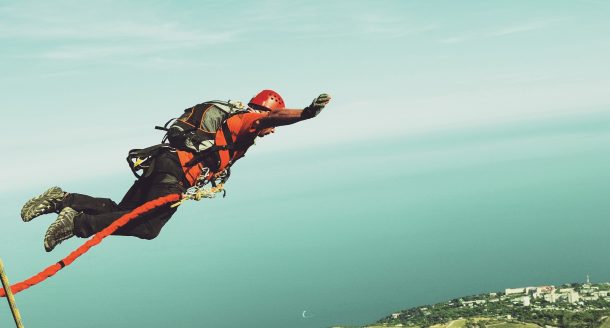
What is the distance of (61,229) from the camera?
511 centimetres

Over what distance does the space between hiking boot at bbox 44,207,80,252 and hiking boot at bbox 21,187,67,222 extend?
189 mm

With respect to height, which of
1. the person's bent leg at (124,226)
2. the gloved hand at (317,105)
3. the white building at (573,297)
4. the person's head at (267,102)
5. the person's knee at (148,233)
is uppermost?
the person's head at (267,102)

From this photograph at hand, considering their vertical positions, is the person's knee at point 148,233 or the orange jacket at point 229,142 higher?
the orange jacket at point 229,142

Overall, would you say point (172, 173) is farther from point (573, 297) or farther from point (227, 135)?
point (573, 297)

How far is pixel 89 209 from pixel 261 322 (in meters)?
122

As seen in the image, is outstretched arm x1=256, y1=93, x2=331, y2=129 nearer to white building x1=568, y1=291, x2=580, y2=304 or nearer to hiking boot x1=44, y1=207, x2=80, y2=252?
hiking boot x1=44, y1=207, x2=80, y2=252

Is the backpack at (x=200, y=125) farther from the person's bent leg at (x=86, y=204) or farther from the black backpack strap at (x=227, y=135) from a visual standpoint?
the person's bent leg at (x=86, y=204)

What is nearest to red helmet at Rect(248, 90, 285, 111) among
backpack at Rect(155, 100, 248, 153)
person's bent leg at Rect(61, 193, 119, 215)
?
backpack at Rect(155, 100, 248, 153)

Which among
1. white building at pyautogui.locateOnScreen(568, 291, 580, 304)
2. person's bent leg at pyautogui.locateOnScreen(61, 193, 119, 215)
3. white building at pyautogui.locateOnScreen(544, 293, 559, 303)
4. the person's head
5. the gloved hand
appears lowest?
white building at pyautogui.locateOnScreen(568, 291, 580, 304)

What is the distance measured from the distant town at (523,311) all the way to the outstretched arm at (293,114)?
244 ft

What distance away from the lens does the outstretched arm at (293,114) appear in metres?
4.69

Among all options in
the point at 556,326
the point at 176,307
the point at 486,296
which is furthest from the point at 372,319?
the point at 176,307

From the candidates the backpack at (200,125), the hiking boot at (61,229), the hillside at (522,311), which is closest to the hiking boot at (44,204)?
the hiking boot at (61,229)

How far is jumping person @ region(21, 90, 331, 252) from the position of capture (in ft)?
17.4
